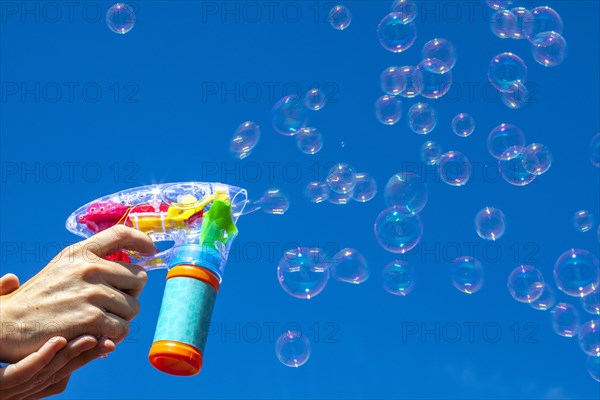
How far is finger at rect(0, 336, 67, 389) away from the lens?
9.88 feet

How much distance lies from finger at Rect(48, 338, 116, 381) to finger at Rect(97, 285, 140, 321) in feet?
0.39

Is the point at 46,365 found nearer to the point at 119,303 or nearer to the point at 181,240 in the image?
the point at 119,303

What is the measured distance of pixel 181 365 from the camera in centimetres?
331

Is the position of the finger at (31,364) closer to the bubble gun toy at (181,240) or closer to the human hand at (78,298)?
the human hand at (78,298)

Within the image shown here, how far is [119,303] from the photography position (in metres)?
3.17

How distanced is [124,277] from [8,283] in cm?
56

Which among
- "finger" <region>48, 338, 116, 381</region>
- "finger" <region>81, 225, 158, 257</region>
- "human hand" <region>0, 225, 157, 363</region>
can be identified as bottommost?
"finger" <region>48, 338, 116, 381</region>

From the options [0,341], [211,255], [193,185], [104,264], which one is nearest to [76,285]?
[104,264]

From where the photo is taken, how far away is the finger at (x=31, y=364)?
9.88 ft

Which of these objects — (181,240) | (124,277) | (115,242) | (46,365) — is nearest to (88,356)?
(46,365)

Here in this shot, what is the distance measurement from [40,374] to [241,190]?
135 centimetres

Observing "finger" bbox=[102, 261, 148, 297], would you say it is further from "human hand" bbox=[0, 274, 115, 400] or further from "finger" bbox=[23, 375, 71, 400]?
"finger" bbox=[23, 375, 71, 400]

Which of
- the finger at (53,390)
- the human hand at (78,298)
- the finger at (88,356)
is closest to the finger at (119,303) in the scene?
the human hand at (78,298)

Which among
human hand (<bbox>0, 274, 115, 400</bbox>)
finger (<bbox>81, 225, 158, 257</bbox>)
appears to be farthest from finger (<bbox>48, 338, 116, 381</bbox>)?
finger (<bbox>81, 225, 158, 257</bbox>)
